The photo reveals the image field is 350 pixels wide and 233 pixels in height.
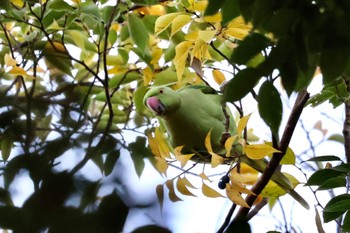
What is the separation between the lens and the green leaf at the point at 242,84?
321 mm

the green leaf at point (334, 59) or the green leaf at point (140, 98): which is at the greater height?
the green leaf at point (334, 59)

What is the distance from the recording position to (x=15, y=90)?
70cm

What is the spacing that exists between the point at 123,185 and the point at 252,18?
1.22 feet

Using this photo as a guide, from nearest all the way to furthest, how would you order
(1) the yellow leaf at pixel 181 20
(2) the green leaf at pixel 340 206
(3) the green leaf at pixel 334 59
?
1. (3) the green leaf at pixel 334 59
2. (2) the green leaf at pixel 340 206
3. (1) the yellow leaf at pixel 181 20

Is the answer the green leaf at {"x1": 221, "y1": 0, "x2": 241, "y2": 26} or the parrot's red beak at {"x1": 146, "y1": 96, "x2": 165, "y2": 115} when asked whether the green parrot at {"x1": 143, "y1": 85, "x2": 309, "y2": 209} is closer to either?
the parrot's red beak at {"x1": 146, "y1": 96, "x2": 165, "y2": 115}

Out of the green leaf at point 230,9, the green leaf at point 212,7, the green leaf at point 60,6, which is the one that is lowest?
the green leaf at point 60,6

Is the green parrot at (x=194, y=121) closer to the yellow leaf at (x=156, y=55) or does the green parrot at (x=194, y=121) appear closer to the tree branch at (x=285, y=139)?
the tree branch at (x=285, y=139)

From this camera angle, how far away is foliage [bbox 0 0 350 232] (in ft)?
1.03

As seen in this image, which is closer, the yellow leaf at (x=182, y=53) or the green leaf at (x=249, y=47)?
the green leaf at (x=249, y=47)

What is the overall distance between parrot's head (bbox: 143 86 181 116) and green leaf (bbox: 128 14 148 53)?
10 centimetres

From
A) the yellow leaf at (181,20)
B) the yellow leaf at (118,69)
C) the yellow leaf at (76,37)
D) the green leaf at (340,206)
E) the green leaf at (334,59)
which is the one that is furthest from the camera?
the yellow leaf at (118,69)

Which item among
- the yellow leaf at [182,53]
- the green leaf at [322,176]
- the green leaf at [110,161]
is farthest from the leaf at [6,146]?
the green leaf at [322,176]

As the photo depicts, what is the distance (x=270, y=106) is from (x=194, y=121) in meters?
0.30

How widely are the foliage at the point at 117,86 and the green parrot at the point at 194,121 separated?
0.7 inches
